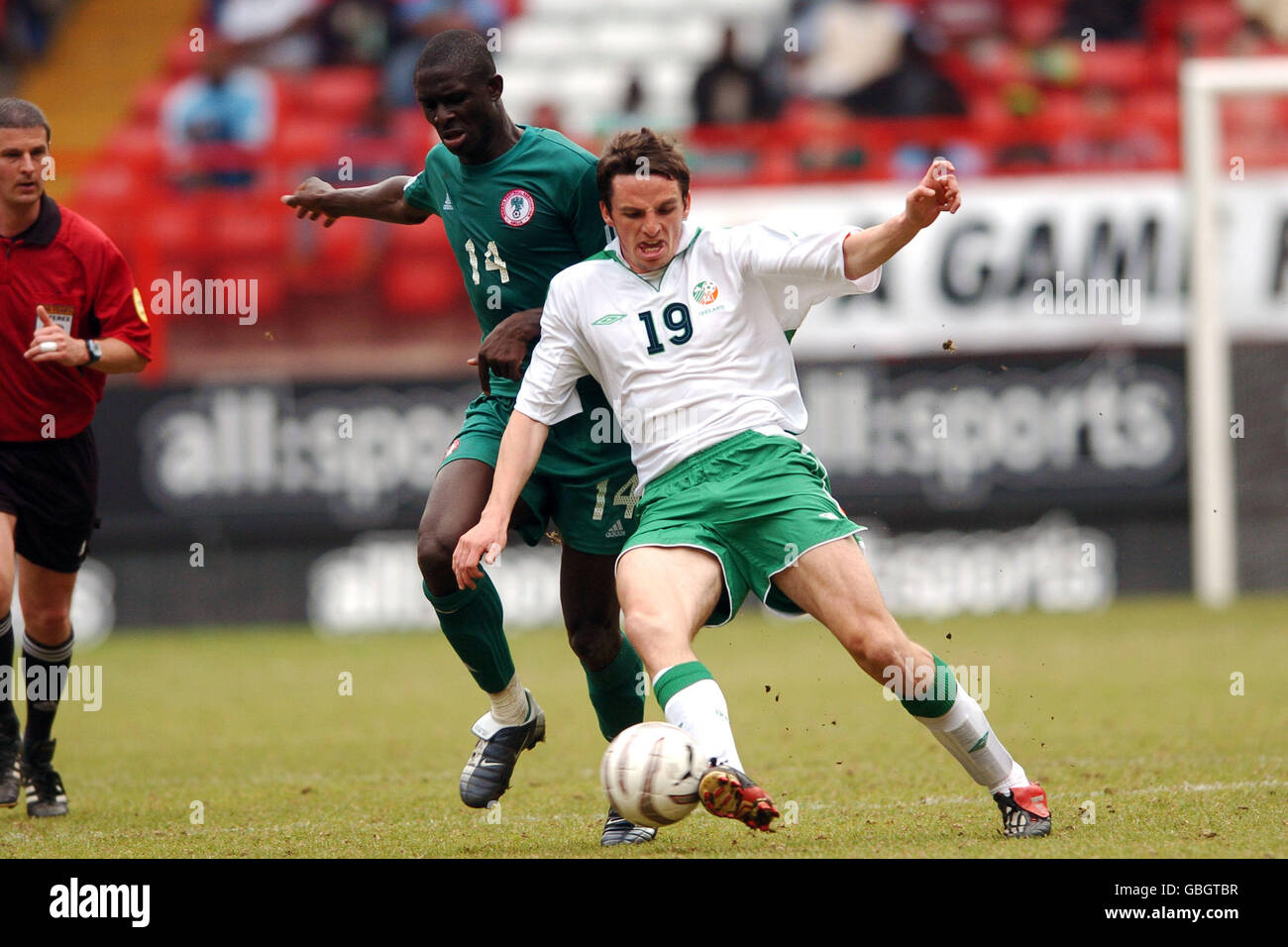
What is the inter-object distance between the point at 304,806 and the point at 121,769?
1748mm

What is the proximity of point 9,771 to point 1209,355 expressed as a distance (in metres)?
9.84

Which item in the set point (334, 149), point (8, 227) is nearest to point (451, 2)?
point (334, 149)

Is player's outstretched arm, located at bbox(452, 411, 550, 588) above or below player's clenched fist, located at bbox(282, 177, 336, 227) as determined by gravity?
below

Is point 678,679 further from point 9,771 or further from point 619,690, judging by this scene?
point 9,771

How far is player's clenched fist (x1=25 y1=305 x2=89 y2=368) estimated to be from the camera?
5930mm

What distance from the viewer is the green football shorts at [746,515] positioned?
16.4ft

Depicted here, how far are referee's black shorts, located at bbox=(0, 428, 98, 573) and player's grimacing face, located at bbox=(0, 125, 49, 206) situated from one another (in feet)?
3.12

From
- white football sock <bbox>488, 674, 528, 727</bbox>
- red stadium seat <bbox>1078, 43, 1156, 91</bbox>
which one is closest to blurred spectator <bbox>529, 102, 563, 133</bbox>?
red stadium seat <bbox>1078, 43, 1156, 91</bbox>

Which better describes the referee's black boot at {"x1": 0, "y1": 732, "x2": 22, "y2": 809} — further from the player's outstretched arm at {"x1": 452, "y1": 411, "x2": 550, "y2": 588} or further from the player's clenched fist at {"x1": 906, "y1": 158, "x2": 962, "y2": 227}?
the player's clenched fist at {"x1": 906, "y1": 158, "x2": 962, "y2": 227}

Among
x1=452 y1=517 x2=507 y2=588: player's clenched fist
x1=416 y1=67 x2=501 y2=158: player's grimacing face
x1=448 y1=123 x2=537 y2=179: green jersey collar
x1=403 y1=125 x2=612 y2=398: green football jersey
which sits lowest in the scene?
x1=452 y1=517 x2=507 y2=588: player's clenched fist

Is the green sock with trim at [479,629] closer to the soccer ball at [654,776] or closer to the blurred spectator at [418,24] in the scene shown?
the soccer ball at [654,776]

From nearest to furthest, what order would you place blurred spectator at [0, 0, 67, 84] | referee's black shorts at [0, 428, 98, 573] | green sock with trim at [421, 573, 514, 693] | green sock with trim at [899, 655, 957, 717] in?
green sock with trim at [899, 655, 957, 717]
green sock with trim at [421, 573, 514, 693]
referee's black shorts at [0, 428, 98, 573]
blurred spectator at [0, 0, 67, 84]

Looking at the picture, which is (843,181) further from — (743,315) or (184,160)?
(743,315)
